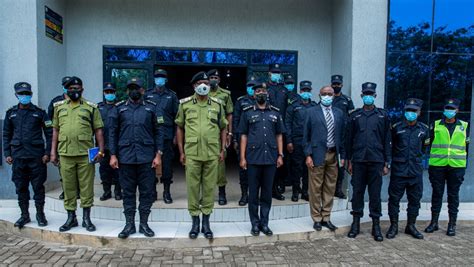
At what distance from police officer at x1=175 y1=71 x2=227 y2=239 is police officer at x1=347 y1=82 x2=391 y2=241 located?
73.7 inches

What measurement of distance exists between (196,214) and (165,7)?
4899 mm

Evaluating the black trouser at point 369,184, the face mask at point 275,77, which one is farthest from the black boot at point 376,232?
the face mask at point 275,77

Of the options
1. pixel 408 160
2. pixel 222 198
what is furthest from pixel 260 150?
pixel 408 160

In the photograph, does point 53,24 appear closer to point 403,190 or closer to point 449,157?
point 403,190

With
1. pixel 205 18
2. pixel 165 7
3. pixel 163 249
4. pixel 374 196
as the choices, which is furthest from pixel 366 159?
pixel 165 7

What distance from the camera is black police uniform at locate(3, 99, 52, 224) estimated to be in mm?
4984

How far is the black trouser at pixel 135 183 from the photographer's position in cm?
463

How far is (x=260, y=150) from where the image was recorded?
185 inches

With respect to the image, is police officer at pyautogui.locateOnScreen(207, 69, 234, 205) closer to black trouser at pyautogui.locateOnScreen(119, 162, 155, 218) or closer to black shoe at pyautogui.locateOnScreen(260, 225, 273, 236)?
black shoe at pyautogui.locateOnScreen(260, 225, 273, 236)

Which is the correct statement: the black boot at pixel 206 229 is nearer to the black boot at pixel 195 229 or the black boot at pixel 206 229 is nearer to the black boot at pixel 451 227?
the black boot at pixel 195 229

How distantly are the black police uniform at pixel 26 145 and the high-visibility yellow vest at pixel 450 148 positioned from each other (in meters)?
5.46

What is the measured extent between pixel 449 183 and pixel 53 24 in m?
7.28

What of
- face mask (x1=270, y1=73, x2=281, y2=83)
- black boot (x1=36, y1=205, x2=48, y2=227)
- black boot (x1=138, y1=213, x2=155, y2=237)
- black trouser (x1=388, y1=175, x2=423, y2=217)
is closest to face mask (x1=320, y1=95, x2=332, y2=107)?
face mask (x1=270, y1=73, x2=281, y2=83)

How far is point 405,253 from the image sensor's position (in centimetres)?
456
